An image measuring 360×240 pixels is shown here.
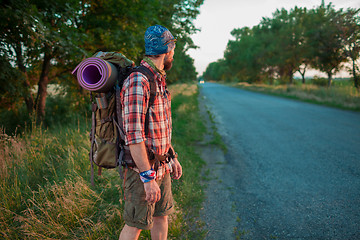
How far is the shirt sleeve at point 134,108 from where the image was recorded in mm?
1471

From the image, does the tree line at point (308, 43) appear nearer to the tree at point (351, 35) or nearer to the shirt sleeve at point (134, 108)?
the tree at point (351, 35)

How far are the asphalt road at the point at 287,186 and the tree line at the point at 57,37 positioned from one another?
4005 millimetres

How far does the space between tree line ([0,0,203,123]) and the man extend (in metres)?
3.38

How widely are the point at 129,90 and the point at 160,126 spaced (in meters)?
0.37

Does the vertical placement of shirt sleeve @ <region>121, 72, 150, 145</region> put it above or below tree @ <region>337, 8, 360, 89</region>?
below

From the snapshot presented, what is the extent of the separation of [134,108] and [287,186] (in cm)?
320

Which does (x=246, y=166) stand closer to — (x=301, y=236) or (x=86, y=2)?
(x=301, y=236)

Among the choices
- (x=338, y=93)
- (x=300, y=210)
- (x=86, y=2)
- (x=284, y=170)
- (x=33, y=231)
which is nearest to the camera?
(x=33, y=231)

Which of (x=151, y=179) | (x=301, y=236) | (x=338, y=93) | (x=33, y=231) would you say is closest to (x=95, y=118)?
(x=151, y=179)

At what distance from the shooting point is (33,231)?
6.89ft

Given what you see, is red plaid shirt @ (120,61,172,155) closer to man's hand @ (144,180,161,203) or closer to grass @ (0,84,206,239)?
man's hand @ (144,180,161,203)

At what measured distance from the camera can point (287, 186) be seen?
360cm

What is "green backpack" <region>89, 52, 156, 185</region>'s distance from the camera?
1.59m

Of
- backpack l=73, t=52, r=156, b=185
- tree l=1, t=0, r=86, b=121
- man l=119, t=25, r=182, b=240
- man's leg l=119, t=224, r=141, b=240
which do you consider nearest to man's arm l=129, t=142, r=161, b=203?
man l=119, t=25, r=182, b=240
